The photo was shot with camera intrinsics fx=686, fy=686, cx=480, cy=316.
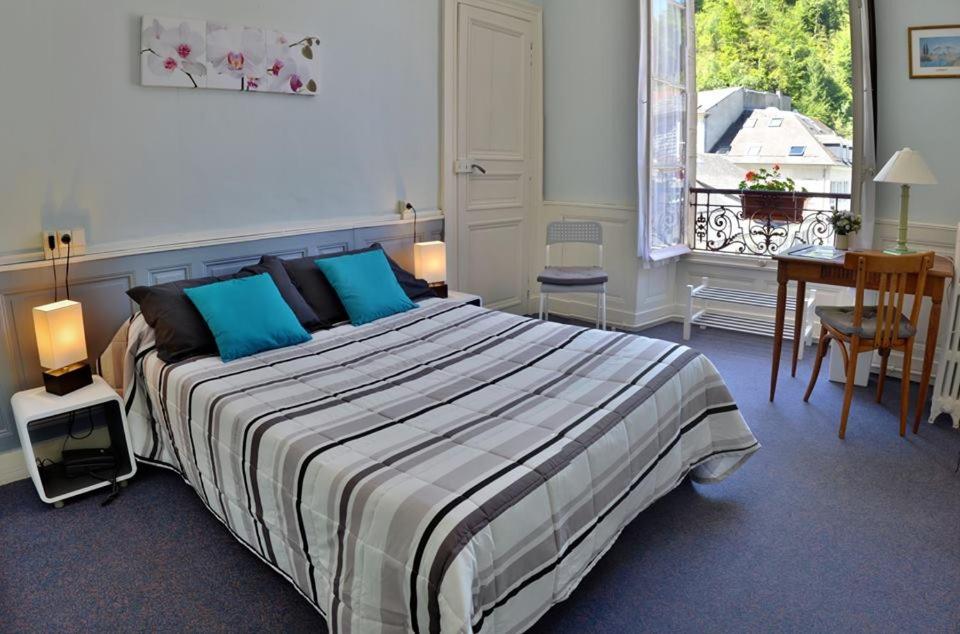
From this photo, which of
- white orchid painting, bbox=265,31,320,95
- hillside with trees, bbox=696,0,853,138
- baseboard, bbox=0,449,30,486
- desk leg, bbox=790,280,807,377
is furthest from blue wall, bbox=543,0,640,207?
baseboard, bbox=0,449,30,486

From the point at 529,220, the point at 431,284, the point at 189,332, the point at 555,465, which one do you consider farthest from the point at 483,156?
the point at 555,465

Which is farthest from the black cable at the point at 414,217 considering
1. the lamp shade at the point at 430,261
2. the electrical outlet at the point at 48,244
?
the electrical outlet at the point at 48,244

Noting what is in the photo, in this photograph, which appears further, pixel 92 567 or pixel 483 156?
pixel 483 156

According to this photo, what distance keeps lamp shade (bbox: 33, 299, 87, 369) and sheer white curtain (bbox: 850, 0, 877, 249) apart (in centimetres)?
429

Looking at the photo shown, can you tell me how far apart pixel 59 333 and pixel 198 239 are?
2.81 feet

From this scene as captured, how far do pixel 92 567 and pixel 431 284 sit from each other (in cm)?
240

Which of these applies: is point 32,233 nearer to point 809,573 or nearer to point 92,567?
point 92,567

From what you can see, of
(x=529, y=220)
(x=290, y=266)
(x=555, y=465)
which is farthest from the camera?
(x=529, y=220)

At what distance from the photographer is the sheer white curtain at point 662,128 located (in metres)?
4.96

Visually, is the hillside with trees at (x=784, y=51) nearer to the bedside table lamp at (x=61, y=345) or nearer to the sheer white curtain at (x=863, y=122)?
the sheer white curtain at (x=863, y=122)

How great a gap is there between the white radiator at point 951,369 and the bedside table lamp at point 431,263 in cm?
277

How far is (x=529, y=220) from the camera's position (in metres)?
5.59

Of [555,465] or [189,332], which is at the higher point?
[189,332]

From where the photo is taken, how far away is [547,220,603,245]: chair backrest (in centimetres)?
520
